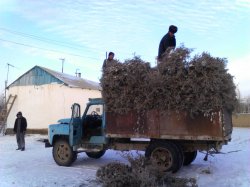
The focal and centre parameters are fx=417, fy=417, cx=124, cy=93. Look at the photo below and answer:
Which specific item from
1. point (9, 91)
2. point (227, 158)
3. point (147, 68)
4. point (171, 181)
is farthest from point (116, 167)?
point (9, 91)

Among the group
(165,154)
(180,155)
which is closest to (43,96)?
(165,154)

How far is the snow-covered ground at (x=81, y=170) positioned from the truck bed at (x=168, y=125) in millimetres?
1092

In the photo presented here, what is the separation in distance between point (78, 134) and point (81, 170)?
5.04 feet

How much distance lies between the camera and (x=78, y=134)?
14.1 m

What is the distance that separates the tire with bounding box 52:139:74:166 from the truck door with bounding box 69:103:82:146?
1.20ft

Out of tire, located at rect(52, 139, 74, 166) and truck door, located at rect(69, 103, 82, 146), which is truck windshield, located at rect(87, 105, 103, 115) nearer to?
truck door, located at rect(69, 103, 82, 146)

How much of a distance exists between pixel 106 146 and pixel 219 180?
4.11m

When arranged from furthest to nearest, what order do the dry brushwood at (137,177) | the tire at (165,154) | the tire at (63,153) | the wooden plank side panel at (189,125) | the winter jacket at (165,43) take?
the tire at (63,153)
the winter jacket at (165,43)
the tire at (165,154)
the wooden plank side panel at (189,125)
the dry brushwood at (137,177)

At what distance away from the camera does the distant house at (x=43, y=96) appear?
→ 1164 inches

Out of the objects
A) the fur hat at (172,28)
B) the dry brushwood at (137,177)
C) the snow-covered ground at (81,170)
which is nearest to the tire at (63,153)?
the snow-covered ground at (81,170)

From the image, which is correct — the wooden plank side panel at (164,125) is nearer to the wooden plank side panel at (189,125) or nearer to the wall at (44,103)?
the wooden plank side panel at (189,125)

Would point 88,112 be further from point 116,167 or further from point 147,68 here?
point 116,167

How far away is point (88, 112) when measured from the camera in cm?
1432

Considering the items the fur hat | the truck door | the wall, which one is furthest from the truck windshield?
the wall
